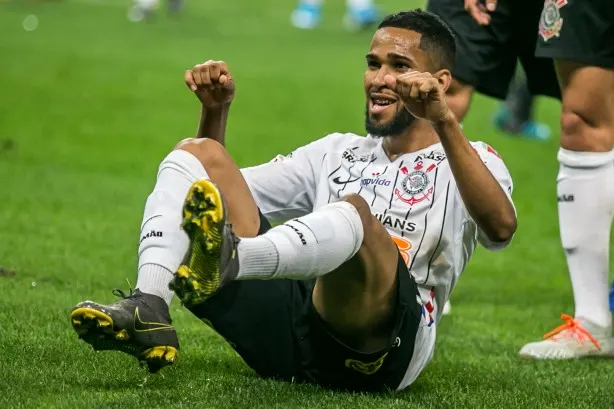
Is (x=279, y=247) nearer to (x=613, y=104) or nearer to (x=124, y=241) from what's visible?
(x=613, y=104)

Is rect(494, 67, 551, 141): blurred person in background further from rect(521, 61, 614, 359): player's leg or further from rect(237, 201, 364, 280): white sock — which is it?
rect(237, 201, 364, 280): white sock

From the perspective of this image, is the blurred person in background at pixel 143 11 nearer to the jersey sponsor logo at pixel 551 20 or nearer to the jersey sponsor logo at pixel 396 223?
the jersey sponsor logo at pixel 551 20

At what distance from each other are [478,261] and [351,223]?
3.79 meters

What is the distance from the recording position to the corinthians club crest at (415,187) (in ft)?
12.5

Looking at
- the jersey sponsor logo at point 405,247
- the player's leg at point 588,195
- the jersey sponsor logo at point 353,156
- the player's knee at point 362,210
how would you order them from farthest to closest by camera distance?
the player's leg at point 588,195
the jersey sponsor logo at point 353,156
the jersey sponsor logo at point 405,247
the player's knee at point 362,210

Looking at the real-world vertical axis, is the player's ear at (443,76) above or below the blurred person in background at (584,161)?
above

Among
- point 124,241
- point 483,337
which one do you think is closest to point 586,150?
point 483,337

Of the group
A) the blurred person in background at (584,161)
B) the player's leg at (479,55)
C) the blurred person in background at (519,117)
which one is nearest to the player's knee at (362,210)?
the blurred person in background at (584,161)

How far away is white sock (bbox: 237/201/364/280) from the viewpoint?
10.6ft

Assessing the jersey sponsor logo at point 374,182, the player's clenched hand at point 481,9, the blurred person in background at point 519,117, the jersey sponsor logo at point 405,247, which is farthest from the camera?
the blurred person in background at point 519,117

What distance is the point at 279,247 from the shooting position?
10.7 ft

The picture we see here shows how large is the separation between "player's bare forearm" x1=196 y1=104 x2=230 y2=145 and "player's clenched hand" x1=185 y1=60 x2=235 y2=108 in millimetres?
19

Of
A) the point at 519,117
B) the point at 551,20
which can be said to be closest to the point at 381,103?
the point at 551,20

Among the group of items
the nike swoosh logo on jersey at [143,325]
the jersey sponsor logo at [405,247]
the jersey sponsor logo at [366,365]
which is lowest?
the jersey sponsor logo at [366,365]
